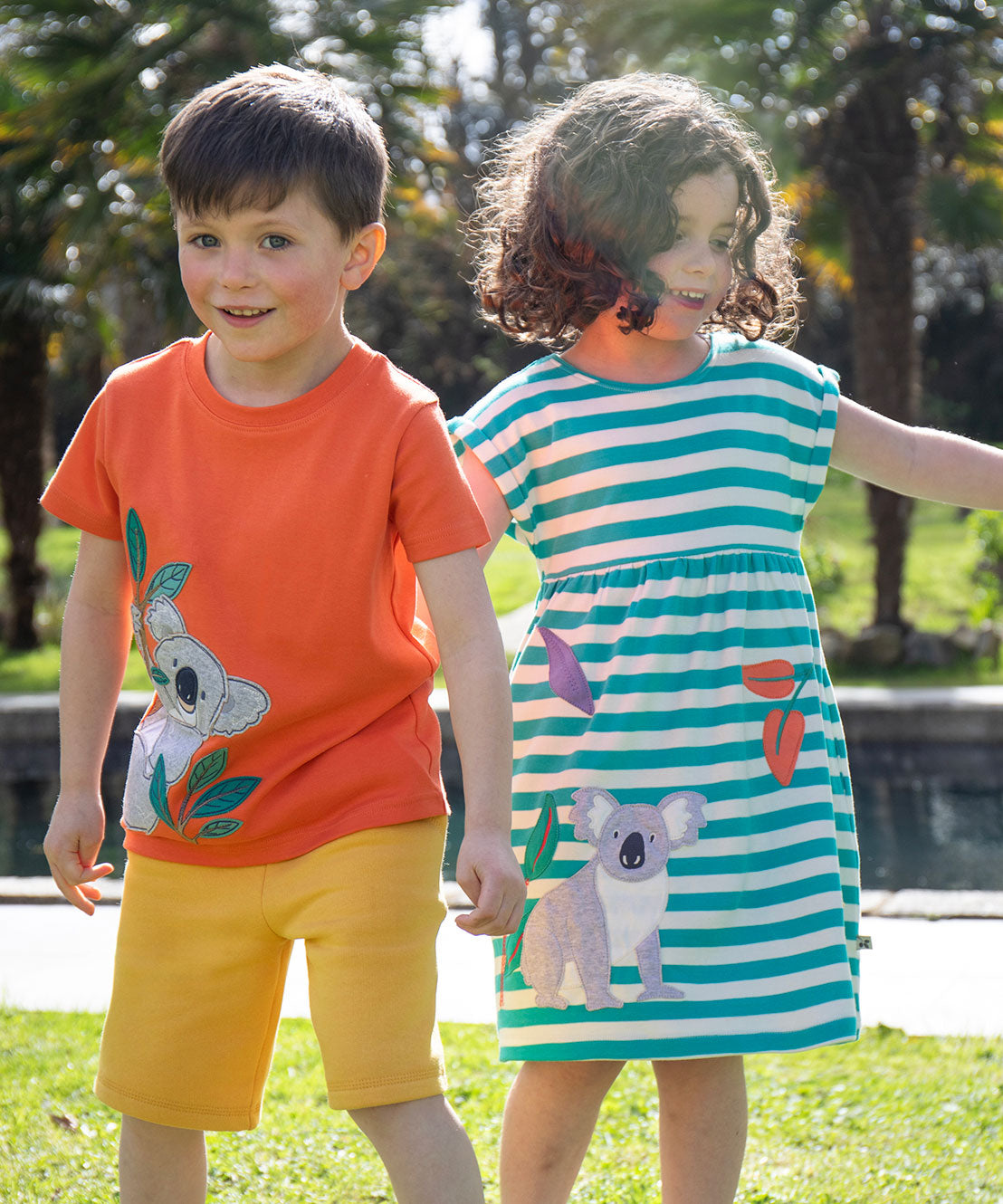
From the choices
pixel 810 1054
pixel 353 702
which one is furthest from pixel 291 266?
pixel 810 1054

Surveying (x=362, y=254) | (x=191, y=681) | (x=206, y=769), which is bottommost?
(x=206, y=769)

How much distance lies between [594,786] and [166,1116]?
25.2 inches

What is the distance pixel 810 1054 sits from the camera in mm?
2844

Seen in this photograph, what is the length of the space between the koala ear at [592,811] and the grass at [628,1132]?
0.77 metres

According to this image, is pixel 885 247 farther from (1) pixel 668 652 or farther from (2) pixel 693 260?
(1) pixel 668 652

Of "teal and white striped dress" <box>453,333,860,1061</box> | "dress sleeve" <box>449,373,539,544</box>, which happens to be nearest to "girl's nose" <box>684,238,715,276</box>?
"teal and white striped dress" <box>453,333,860,1061</box>

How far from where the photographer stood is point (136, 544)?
5.45 ft

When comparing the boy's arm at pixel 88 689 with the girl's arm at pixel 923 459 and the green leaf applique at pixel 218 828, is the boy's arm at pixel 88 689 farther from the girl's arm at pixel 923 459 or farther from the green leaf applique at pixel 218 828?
the girl's arm at pixel 923 459

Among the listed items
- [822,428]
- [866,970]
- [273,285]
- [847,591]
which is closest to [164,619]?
[273,285]

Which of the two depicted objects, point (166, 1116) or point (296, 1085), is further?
point (296, 1085)

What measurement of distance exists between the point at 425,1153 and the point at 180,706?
22.5 inches

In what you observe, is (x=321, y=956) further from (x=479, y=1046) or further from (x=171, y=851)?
(x=479, y=1046)

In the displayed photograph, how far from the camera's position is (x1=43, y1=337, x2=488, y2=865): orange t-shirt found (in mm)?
1574

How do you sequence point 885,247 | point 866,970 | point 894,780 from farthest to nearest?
point 885,247, point 894,780, point 866,970
